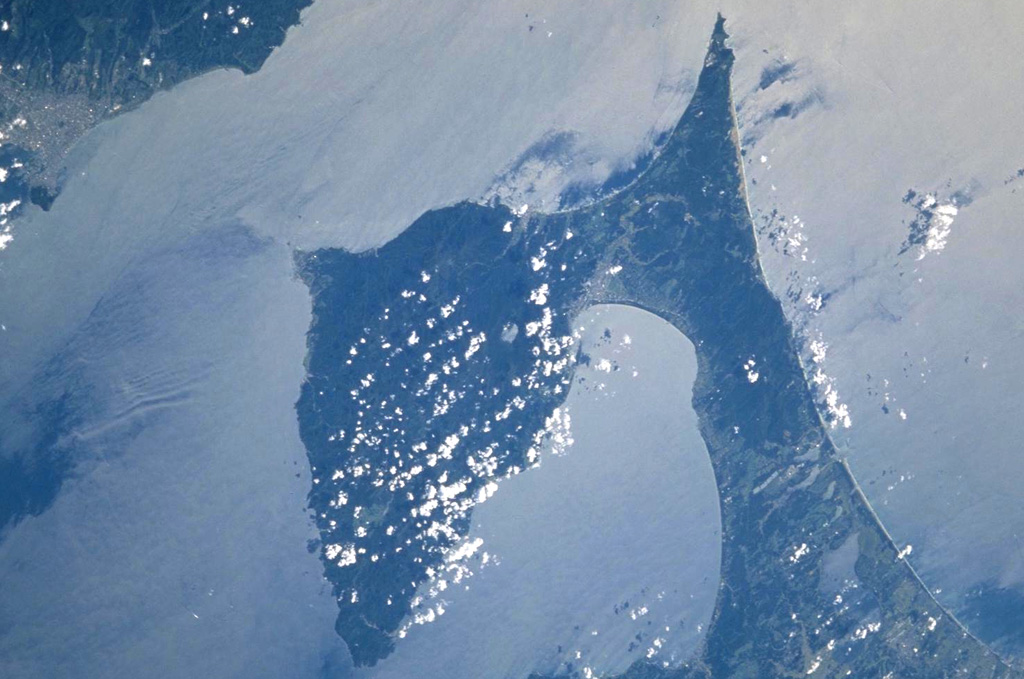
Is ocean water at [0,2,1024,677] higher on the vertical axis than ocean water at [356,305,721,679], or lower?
higher

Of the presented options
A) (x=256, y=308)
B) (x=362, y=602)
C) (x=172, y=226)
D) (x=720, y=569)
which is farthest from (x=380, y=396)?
(x=720, y=569)

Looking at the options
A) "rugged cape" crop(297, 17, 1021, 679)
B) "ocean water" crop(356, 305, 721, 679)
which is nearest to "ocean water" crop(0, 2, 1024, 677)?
"rugged cape" crop(297, 17, 1021, 679)

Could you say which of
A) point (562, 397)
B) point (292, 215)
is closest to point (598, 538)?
point (562, 397)

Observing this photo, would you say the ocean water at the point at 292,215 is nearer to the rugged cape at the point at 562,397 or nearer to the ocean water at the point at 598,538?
the rugged cape at the point at 562,397

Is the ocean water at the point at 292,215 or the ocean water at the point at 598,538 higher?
the ocean water at the point at 292,215

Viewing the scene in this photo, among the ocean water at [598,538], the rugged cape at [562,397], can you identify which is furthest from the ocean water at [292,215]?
the ocean water at [598,538]

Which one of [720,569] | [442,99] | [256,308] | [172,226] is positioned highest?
[442,99]

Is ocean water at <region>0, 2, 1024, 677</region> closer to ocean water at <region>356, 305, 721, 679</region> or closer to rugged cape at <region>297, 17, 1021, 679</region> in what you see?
rugged cape at <region>297, 17, 1021, 679</region>

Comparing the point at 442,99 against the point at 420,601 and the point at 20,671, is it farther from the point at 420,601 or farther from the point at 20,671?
the point at 20,671

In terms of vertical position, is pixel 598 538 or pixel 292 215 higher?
pixel 292 215

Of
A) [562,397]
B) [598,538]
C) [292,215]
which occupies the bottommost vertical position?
[598,538]

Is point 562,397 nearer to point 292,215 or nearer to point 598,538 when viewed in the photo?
point 598,538
